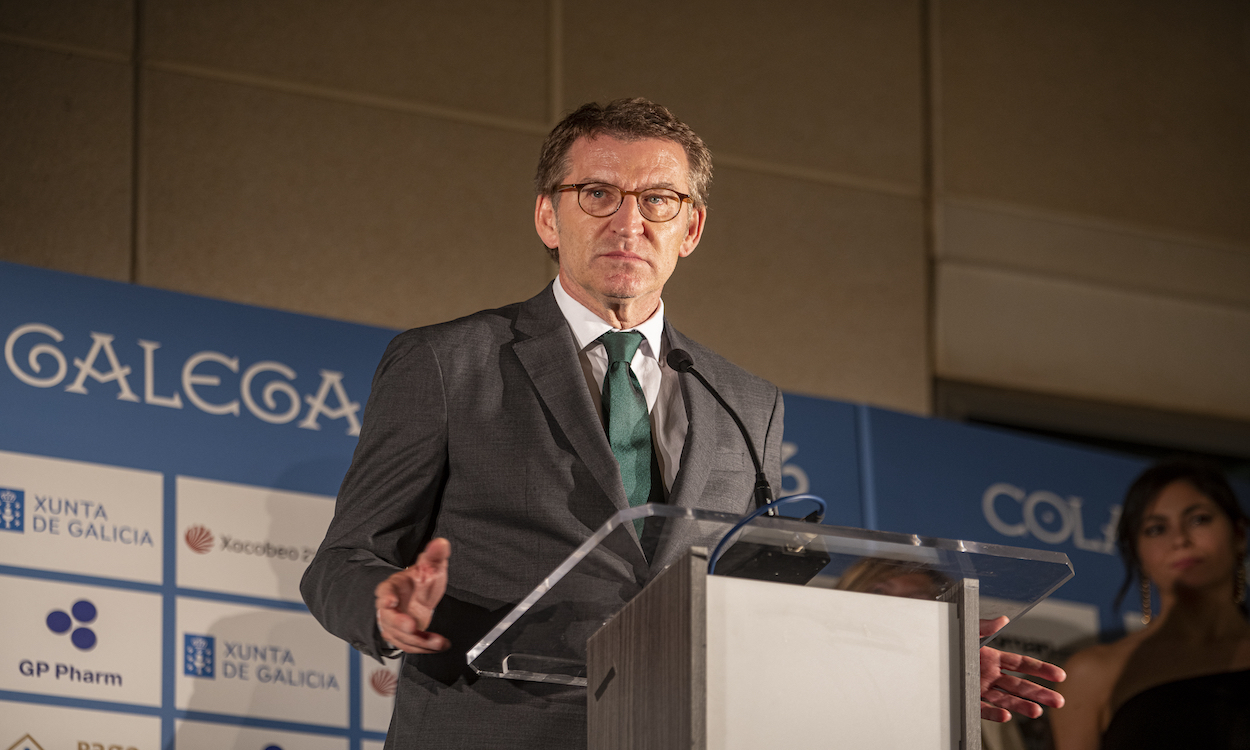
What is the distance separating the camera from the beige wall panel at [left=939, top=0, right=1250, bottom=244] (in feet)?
17.0

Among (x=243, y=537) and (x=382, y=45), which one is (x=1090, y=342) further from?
(x=243, y=537)

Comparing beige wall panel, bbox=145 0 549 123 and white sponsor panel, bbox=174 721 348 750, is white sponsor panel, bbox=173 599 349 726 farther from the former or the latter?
beige wall panel, bbox=145 0 549 123

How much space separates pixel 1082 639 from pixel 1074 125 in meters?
1.98

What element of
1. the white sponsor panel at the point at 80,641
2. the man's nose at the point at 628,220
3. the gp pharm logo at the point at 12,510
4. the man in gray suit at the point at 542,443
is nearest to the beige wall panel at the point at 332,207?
the gp pharm logo at the point at 12,510

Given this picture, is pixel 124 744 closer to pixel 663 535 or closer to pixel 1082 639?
pixel 663 535

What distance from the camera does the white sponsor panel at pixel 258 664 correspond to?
2992 millimetres

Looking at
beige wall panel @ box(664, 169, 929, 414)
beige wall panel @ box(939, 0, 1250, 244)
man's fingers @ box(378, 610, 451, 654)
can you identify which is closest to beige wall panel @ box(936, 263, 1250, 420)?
beige wall panel @ box(664, 169, 929, 414)

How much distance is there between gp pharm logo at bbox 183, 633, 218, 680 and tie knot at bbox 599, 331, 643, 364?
4.52 feet

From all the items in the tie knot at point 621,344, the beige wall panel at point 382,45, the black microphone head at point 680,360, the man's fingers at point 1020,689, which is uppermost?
the beige wall panel at point 382,45

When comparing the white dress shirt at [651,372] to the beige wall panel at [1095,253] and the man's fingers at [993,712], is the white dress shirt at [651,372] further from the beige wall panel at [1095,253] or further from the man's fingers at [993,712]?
the beige wall panel at [1095,253]

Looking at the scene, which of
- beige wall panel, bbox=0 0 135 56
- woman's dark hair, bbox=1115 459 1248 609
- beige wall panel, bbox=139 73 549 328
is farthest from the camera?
woman's dark hair, bbox=1115 459 1248 609

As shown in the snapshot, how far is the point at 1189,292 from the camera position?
17.3 ft

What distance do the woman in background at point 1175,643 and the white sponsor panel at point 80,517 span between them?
241cm

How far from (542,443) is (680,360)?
0.72 ft
